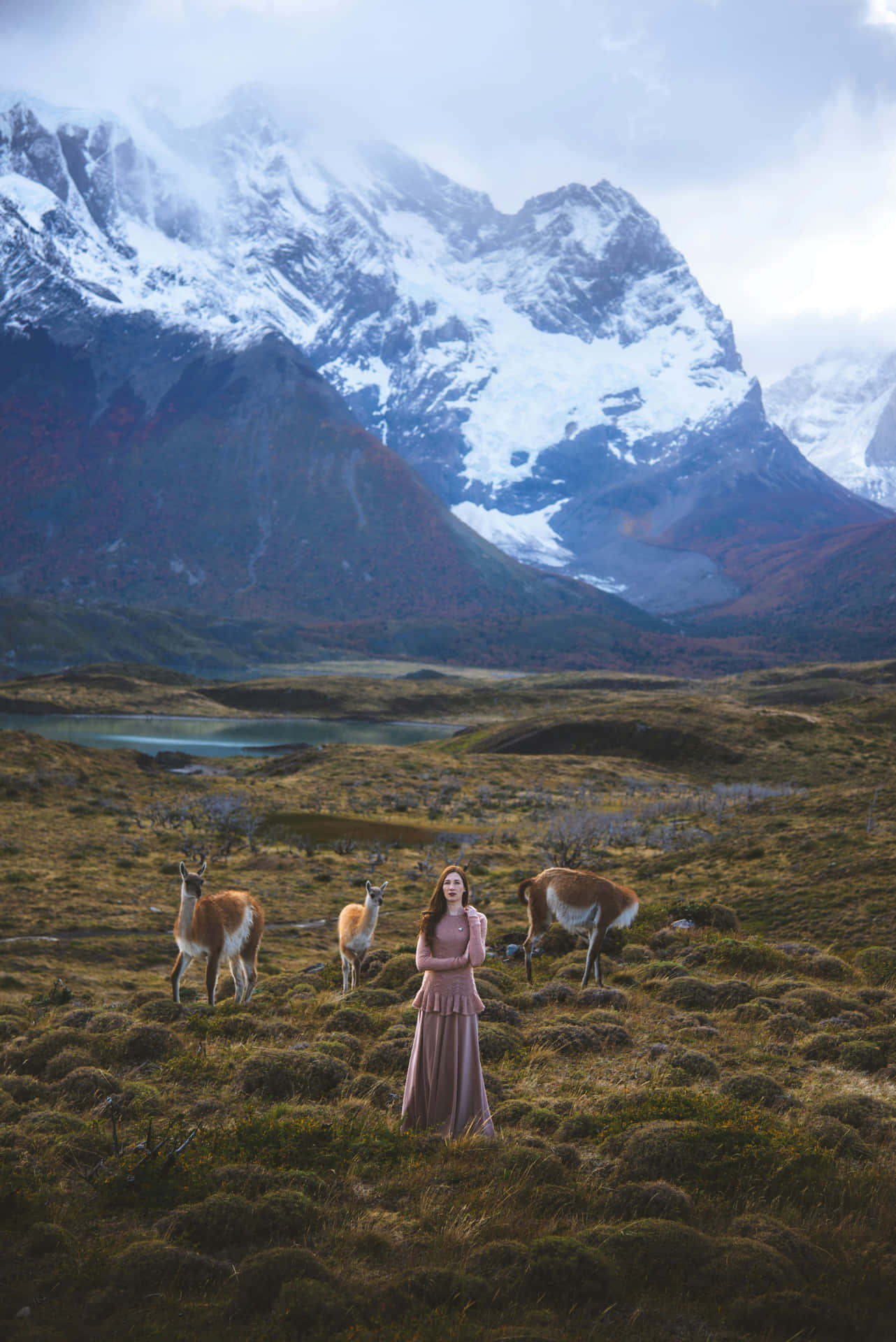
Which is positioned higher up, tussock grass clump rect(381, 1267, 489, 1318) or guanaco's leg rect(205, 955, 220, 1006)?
tussock grass clump rect(381, 1267, 489, 1318)

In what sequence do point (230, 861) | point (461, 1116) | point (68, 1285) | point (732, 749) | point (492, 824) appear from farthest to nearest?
1. point (732, 749)
2. point (492, 824)
3. point (230, 861)
4. point (461, 1116)
5. point (68, 1285)

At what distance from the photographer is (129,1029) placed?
12.8m

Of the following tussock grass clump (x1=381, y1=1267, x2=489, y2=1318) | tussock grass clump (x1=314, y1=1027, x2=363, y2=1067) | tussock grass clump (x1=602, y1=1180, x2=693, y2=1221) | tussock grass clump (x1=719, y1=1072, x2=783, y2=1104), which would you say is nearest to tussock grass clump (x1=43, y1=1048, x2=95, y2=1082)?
tussock grass clump (x1=314, y1=1027, x2=363, y2=1067)

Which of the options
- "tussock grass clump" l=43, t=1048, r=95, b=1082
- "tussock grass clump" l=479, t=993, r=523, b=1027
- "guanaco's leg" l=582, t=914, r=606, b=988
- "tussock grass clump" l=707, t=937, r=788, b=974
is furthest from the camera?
"tussock grass clump" l=707, t=937, r=788, b=974

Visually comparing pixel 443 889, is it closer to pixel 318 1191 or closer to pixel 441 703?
pixel 318 1191

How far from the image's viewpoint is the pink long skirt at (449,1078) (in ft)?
32.1

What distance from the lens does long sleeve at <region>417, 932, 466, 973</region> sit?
973 centimetres

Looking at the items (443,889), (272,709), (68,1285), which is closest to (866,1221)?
(443,889)

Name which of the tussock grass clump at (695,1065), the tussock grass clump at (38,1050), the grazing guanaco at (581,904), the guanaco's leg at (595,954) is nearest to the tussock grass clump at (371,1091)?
the tussock grass clump at (695,1065)

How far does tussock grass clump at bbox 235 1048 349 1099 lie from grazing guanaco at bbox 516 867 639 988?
547cm

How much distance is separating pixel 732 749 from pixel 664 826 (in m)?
36.5

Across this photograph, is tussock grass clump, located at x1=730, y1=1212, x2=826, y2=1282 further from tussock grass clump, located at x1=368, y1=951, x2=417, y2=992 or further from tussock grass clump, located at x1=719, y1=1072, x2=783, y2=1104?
tussock grass clump, located at x1=368, y1=951, x2=417, y2=992

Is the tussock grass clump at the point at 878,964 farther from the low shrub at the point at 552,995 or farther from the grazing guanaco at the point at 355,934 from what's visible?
the grazing guanaco at the point at 355,934

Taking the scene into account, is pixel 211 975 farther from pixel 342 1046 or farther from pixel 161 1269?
pixel 161 1269
